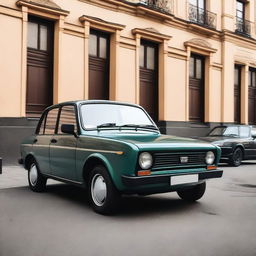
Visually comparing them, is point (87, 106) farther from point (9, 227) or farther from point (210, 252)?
point (210, 252)

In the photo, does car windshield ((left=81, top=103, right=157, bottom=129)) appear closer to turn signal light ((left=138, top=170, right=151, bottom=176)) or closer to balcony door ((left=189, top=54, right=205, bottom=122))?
turn signal light ((left=138, top=170, right=151, bottom=176))

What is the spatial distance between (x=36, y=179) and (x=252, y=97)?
20.8 m

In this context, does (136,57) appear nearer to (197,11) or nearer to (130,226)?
(197,11)

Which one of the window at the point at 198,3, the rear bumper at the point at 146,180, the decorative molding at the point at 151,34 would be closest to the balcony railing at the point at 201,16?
the window at the point at 198,3

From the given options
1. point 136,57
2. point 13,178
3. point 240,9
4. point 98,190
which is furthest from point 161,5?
point 98,190

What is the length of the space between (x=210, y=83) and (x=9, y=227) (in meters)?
18.0

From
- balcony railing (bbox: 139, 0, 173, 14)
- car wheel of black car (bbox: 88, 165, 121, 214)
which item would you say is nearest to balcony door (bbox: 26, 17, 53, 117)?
balcony railing (bbox: 139, 0, 173, 14)

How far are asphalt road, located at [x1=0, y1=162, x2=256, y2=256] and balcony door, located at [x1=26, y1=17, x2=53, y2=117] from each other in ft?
24.9

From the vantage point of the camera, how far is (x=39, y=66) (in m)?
14.6

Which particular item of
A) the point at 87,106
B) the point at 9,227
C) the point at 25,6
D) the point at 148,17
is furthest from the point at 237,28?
the point at 9,227

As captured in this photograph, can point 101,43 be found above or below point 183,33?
below

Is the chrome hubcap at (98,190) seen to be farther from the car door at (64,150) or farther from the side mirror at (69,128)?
the side mirror at (69,128)

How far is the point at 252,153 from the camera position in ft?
47.0

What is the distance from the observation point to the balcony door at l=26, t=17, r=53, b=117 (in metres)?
14.2
